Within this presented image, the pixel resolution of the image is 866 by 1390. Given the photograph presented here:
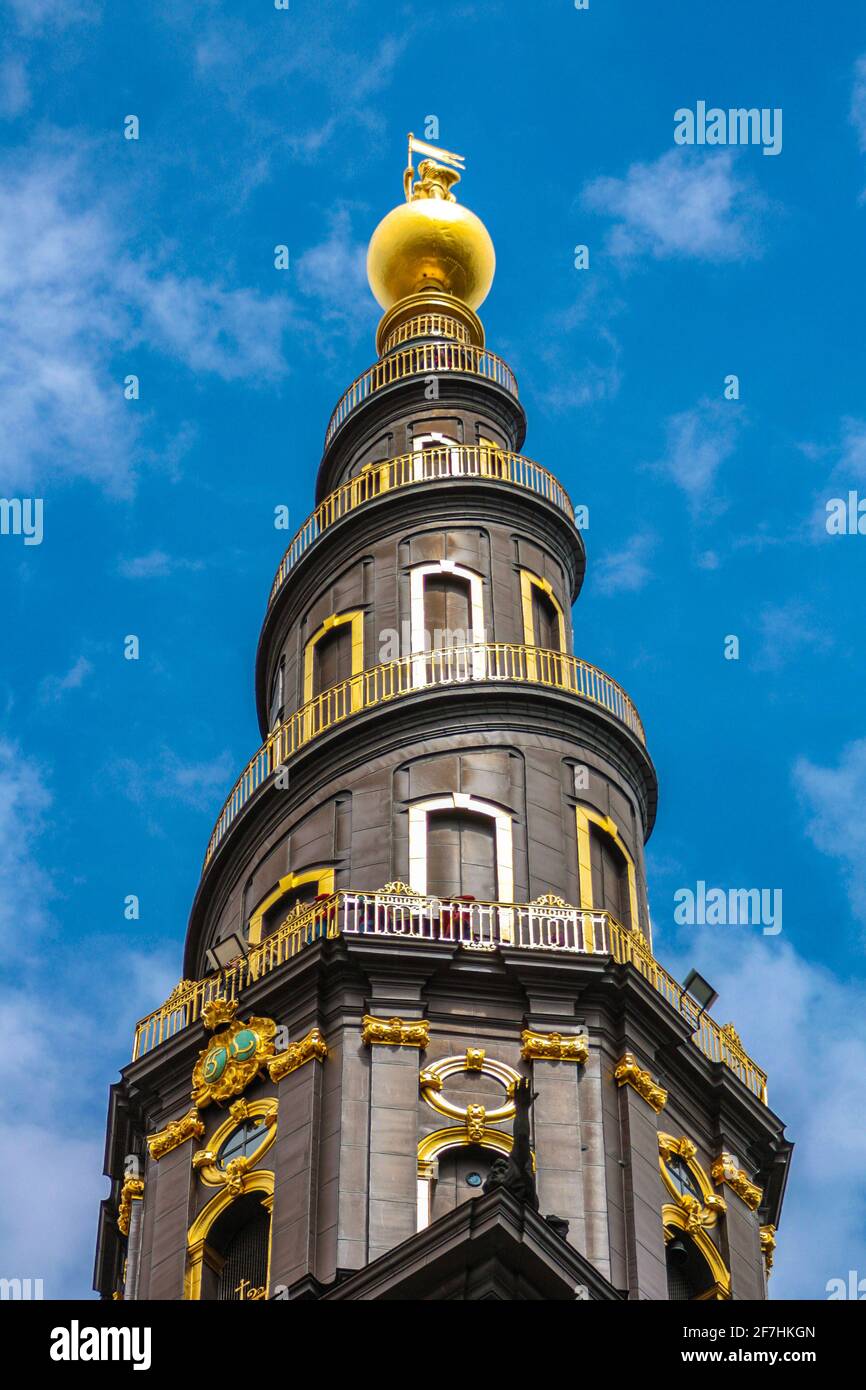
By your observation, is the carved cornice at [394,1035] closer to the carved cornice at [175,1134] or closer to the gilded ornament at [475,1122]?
the gilded ornament at [475,1122]

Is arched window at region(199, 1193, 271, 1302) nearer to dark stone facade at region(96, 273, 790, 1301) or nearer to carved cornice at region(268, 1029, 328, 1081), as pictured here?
dark stone facade at region(96, 273, 790, 1301)

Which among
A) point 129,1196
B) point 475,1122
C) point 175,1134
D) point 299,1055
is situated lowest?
point 129,1196

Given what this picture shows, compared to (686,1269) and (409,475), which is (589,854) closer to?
(686,1269)

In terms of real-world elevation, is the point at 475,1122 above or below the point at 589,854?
below

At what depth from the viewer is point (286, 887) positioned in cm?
6619

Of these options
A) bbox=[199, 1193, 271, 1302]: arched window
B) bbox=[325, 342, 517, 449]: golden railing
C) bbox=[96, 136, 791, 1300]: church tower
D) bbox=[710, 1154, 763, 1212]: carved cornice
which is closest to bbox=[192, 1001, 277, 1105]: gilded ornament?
bbox=[96, 136, 791, 1300]: church tower

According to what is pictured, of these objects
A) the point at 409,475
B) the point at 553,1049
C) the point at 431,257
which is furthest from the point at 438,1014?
the point at 431,257

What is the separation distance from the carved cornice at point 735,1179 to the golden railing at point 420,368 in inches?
1093

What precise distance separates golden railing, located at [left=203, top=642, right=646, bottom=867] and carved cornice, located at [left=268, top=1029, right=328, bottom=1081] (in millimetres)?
10438

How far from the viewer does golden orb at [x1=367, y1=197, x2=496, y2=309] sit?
9075cm

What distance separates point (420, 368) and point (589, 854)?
20853 millimetres

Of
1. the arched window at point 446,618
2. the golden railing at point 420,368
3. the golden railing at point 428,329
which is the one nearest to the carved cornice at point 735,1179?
the arched window at point 446,618
